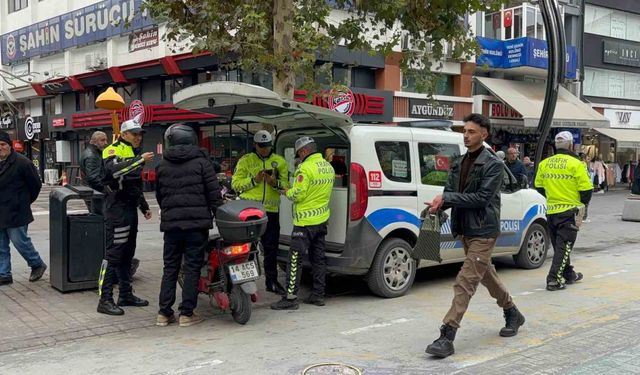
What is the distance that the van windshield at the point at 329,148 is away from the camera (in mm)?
6762

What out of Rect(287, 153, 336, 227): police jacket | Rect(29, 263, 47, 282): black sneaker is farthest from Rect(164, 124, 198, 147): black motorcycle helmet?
Rect(29, 263, 47, 282): black sneaker

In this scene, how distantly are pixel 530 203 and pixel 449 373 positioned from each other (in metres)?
4.65

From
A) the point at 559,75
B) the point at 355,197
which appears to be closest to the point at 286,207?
the point at 355,197

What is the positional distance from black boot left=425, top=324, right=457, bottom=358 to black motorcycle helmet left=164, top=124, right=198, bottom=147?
279cm

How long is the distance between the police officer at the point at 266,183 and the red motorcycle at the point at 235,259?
3.37 feet

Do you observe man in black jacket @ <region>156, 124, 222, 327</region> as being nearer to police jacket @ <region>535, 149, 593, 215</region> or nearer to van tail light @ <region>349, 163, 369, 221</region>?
van tail light @ <region>349, 163, 369, 221</region>

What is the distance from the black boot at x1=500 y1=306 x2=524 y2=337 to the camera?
17.6 ft

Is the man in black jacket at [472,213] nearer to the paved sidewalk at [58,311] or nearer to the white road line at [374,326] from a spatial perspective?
the white road line at [374,326]

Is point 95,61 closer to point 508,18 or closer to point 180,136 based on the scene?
point 508,18

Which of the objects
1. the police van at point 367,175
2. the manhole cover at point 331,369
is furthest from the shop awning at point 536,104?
the manhole cover at point 331,369

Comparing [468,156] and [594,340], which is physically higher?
[468,156]

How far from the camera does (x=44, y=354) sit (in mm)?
4977

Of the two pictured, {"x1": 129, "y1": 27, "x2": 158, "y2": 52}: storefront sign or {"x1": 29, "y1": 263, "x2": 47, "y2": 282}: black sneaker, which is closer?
{"x1": 29, "y1": 263, "x2": 47, "y2": 282}: black sneaker

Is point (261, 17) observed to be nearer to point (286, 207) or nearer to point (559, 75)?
point (286, 207)
